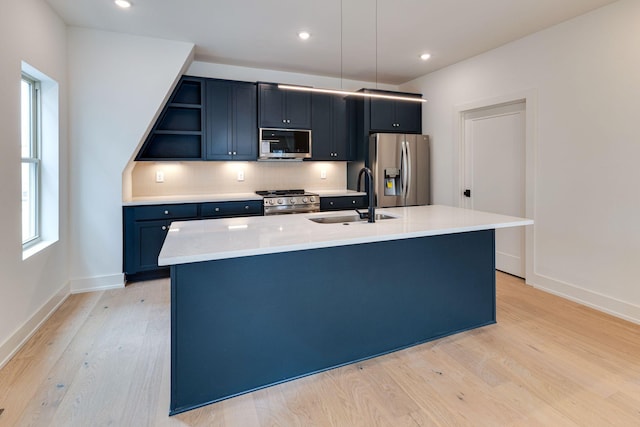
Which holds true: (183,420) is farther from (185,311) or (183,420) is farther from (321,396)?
(321,396)

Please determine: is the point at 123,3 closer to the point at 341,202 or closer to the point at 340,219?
the point at 340,219

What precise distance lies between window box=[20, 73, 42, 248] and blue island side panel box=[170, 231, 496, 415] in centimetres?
210

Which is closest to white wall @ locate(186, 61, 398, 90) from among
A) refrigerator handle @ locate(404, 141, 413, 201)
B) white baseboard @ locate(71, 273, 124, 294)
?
refrigerator handle @ locate(404, 141, 413, 201)

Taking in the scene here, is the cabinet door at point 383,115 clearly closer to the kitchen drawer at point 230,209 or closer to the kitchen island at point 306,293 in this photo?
the kitchen drawer at point 230,209

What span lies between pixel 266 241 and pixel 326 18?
7.96 ft

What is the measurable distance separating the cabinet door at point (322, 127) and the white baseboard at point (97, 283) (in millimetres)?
2812

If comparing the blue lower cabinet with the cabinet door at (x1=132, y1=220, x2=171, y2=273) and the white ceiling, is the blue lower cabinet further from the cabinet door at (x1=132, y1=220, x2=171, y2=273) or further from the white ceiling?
the white ceiling

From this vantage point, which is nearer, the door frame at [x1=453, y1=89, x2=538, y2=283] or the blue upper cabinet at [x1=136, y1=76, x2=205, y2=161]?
the door frame at [x1=453, y1=89, x2=538, y2=283]

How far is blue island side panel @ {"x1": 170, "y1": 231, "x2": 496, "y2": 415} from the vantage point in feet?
5.85

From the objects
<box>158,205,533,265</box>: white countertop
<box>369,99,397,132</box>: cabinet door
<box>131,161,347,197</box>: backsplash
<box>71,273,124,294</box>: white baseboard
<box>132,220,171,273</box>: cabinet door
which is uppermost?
<box>369,99,397,132</box>: cabinet door

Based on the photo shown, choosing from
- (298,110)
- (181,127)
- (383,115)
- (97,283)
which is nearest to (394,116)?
(383,115)

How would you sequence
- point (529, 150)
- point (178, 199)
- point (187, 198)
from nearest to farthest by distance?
1. point (529, 150)
2. point (178, 199)
3. point (187, 198)

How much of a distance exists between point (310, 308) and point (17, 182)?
7.48 ft

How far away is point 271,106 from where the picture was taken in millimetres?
4473
